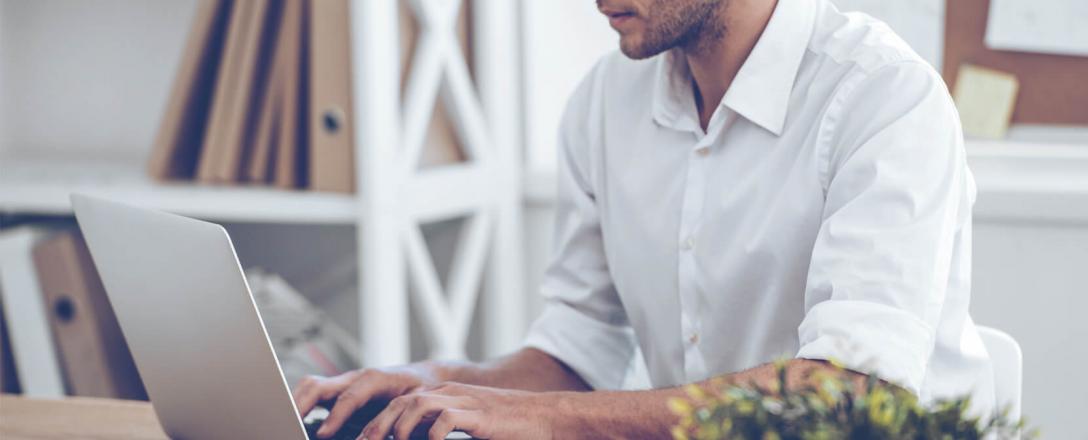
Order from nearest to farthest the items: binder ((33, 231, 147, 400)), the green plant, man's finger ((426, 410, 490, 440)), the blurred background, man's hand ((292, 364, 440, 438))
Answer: the green plant → man's finger ((426, 410, 490, 440)) → man's hand ((292, 364, 440, 438)) → the blurred background → binder ((33, 231, 147, 400))

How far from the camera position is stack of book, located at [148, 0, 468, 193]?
193 cm

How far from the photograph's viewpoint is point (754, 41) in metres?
1.35

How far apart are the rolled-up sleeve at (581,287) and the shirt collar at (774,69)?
0.77ft

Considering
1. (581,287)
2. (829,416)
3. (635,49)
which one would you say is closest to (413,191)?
(581,287)

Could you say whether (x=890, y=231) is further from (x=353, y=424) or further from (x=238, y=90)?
(x=238, y=90)

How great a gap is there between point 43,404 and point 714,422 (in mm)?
849

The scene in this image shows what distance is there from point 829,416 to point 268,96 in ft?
4.88

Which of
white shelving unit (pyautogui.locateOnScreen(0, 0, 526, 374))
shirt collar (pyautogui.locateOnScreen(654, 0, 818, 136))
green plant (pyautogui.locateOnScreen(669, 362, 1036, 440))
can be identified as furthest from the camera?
white shelving unit (pyautogui.locateOnScreen(0, 0, 526, 374))

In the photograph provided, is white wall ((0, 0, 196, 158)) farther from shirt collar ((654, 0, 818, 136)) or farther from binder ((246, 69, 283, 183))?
shirt collar ((654, 0, 818, 136))

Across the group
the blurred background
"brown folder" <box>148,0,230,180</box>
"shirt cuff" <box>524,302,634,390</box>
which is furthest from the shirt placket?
"brown folder" <box>148,0,230,180</box>

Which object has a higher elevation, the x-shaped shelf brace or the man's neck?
the man's neck

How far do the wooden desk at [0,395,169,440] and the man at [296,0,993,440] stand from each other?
0.15 meters

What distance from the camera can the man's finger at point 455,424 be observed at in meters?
0.99

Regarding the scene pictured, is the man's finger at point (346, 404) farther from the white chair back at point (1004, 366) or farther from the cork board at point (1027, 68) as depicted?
the cork board at point (1027, 68)
